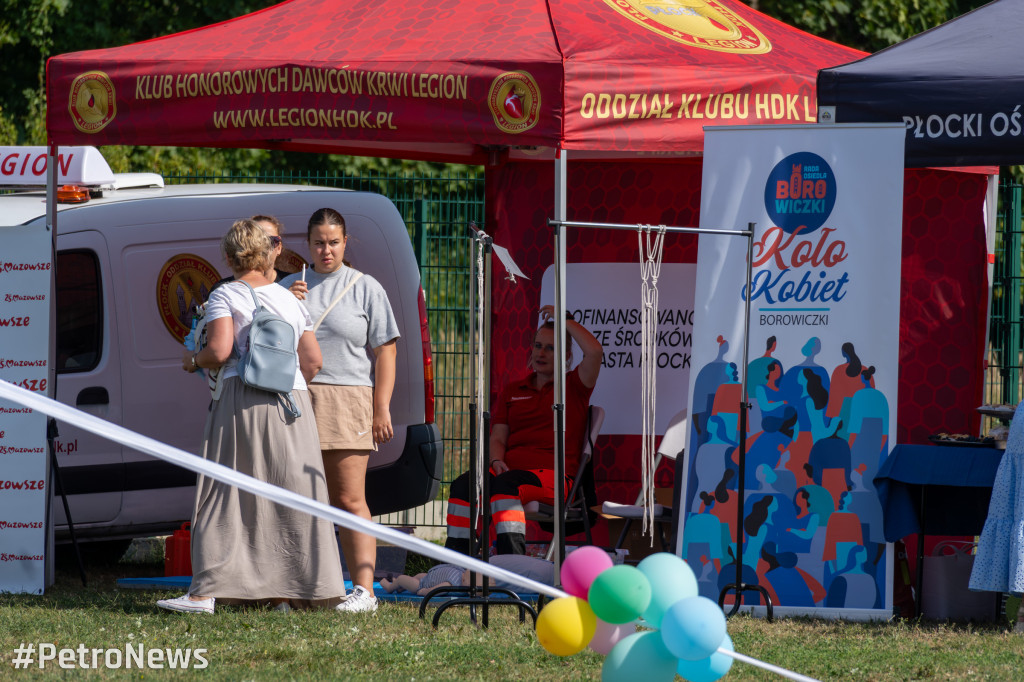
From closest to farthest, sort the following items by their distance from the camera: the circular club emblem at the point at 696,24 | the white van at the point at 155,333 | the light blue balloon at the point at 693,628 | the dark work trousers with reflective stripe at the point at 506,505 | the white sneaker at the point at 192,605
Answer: the light blue balloon at the point at 693,628 → the white sneaker at the point at 192,605 → the circular club emblem at the point at 696,24 → the dark work trousers with reflective stripe at the point at 506,505 → the white van at the point at 155,333

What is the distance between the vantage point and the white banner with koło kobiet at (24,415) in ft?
20.7

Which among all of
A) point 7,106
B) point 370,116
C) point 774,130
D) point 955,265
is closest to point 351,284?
point 370,116

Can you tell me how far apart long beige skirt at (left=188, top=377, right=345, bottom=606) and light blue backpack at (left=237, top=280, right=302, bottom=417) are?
0.34 feet

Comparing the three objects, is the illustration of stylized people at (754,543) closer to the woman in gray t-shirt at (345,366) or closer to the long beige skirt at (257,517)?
the woman in gray t-shirt at (345,366)

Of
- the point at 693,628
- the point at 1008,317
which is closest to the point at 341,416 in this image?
the point at 693,628

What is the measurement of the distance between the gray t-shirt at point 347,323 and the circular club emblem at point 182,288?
4.65 feet

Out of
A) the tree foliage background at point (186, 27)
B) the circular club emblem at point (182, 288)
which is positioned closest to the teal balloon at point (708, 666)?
the circular club emblem at point (182, 288)

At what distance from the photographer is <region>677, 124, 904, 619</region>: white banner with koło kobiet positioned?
5789mm

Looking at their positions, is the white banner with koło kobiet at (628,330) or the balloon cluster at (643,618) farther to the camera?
the white banner with koło kobiet at (628,330)

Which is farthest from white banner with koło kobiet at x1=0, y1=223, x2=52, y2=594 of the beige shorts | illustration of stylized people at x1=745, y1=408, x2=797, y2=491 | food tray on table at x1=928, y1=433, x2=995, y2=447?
food tray on table at x1=928, y1=433, x2=995, y2=447

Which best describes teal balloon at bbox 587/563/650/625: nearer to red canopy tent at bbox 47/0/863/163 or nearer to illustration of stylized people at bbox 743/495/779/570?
red canopy tent at bbox 47/0/863/163

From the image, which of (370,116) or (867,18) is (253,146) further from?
(867,18)

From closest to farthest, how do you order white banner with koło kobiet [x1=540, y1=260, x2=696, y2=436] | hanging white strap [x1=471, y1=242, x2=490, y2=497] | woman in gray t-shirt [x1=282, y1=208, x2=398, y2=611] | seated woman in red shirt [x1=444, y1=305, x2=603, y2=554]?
hanging white strap [x1=471, y1=242, x2=490, y2=497]
woman in gray t-shirt [x1=282, y1=208, x2=398, y2=611]
seated woman in red shirt [x1=444, y1=305, x2=603, y2=554]
white banner with koło kobiet [x1=540, y1=260, x2=696, y2=436]

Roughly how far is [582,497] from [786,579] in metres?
1.33
